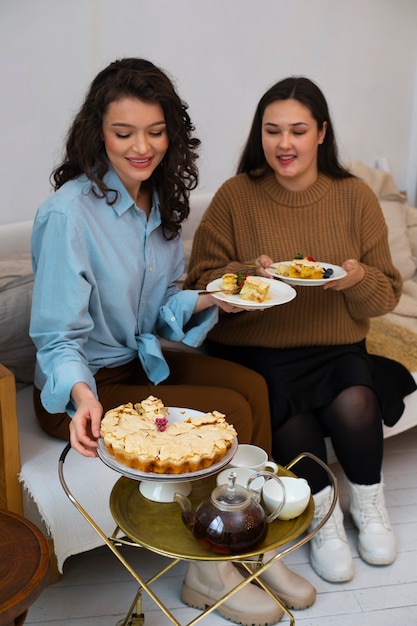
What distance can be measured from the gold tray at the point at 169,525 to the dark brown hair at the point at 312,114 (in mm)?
1209

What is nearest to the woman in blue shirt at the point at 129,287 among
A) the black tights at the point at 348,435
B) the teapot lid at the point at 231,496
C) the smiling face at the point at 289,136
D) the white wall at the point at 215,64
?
the black tights at the point at 348,435

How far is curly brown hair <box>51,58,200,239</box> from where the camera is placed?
1964 mm

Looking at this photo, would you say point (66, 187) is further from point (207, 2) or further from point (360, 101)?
point (360, 101)

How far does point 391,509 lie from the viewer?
2.57m

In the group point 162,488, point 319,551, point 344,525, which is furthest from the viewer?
point 344,525

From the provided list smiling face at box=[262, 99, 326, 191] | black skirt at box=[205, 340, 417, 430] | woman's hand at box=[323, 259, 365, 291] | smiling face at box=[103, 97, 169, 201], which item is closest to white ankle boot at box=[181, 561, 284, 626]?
black skirt at box=[205, 340, 417, 430]

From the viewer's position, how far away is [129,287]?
2.07 m

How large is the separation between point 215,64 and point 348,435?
167cm

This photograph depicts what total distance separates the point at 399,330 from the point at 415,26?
1.77 m

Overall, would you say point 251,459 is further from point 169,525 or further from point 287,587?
point 287,587

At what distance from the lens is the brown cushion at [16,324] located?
7.31 ft

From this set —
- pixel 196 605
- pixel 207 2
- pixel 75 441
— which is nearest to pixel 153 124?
pixel 75 441

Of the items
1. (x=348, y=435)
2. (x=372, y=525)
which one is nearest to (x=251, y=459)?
(x=348, y=435)

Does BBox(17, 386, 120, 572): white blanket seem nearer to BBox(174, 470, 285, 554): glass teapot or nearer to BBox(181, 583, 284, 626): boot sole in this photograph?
BBox(181, 583, 284, 626): boot sole
